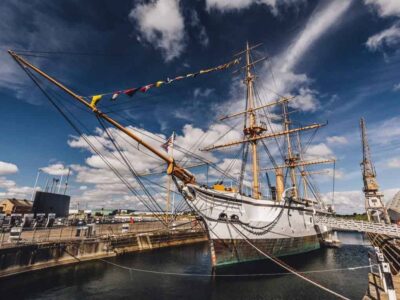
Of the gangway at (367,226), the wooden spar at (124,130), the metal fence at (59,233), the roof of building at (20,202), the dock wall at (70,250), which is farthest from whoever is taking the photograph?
the roof of building at (20,202)

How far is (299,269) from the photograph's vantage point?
71.5ft

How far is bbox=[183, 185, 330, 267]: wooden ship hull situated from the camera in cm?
1995

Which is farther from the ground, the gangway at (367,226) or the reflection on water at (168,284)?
the gangway at (367,226)

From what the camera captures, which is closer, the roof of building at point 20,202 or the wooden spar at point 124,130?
the wooden spar at point 124,130

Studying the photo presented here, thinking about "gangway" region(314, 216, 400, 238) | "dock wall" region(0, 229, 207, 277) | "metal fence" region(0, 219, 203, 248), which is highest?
"gangway" region(314, 216, 400, 238)

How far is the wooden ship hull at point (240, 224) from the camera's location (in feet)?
65.5

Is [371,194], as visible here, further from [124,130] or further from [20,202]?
[20,202]

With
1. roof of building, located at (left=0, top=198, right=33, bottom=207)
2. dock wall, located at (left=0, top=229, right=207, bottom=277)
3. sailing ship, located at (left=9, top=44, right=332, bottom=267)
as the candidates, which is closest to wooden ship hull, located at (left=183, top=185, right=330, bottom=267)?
sailing ship, located at (left=9, top=44, right=332, bottom=267)

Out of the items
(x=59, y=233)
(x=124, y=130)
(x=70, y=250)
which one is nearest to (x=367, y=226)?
(x=124, y=130)

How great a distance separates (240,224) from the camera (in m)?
21.2

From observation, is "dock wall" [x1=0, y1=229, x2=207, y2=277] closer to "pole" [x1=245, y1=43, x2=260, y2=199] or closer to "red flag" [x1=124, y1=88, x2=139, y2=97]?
"red flag" [x1=124, y1=88, x2=139, y2=97]

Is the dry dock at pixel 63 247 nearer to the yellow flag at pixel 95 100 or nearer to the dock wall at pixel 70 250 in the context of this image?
the dock wall at pixel 70 250

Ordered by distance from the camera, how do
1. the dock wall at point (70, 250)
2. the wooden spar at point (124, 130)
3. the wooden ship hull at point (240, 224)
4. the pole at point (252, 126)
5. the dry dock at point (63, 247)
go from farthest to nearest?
the pole at point (252, 126)
the wooden ship hull at point (240, 224)
the dry dock at point (63, 247)
the dock wall at point (70, 250)
the wooden spar at point (124, 130)

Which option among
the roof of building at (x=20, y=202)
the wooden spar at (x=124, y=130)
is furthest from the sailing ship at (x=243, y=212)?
the roof of building at (x=20, y=202)
